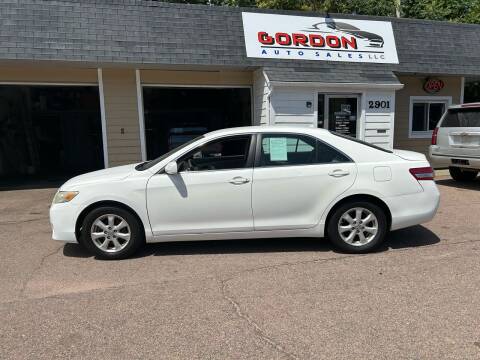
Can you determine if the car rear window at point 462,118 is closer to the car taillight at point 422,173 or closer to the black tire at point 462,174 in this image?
the black tire at point 462,174

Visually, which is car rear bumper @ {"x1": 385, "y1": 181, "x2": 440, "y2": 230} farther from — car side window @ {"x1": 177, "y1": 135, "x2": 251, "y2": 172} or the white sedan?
car side window @ {"x1": 177, "y1": 135, "x2": 251, "y2": 172}

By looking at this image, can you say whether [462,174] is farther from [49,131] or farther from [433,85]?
[49,131]

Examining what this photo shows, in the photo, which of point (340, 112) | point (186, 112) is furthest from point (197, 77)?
point (340, 112)

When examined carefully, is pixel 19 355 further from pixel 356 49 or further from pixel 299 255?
pixel 356 49

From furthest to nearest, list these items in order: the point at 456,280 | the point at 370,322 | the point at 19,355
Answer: the point at 456,280, the point at 370,322, the point at 19,355

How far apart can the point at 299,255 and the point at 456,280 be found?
1.70 m

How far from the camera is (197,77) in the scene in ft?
34.4

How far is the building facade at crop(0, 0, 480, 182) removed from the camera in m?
9.08

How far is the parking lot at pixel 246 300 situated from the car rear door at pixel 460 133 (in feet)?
12.7

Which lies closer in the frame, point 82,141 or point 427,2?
point 82,141

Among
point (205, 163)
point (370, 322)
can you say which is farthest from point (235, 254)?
point (370, 322)

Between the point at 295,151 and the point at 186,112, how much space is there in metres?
8.84

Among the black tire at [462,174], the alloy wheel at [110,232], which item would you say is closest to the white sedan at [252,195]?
the alloy wheel at [110,232]

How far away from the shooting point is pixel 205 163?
492cm
